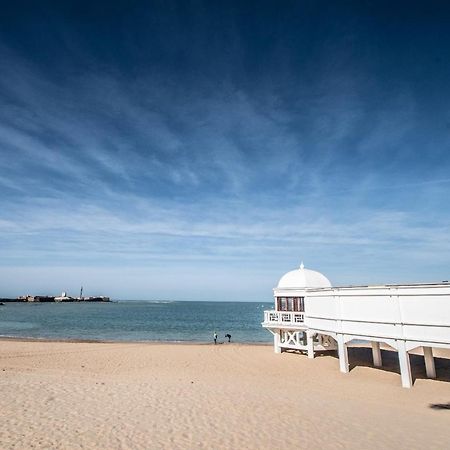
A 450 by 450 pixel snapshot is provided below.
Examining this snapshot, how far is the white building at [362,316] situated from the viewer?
13.9 meters

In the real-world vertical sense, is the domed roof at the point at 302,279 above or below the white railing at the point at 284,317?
above

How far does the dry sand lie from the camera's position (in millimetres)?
9508

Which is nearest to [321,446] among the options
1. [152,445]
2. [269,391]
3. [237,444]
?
[237,444]

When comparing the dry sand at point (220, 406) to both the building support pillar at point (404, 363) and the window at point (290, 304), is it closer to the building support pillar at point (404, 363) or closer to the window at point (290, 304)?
the building support pillar at point (404, 363)

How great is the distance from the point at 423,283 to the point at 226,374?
38.2ft

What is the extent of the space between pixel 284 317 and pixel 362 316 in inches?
337

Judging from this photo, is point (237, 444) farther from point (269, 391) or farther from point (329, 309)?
point (329, 309)

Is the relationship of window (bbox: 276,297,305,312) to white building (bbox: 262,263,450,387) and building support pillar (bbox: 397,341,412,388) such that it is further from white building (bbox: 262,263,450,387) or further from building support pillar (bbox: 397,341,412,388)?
building support pillar (bbox: 397,341,412,388)

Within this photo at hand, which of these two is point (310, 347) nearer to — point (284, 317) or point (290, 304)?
point (284, 317)

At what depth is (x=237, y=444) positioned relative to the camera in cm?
923

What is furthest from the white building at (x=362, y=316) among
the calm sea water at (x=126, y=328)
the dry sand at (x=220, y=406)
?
the calm sea water at (x=126, y=328)

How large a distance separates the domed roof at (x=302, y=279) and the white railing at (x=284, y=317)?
75.1 inches

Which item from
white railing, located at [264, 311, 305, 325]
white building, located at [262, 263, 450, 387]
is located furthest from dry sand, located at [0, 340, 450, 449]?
white railing, located at [264, 311, 305, 325]

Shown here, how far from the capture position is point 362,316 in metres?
17.2
